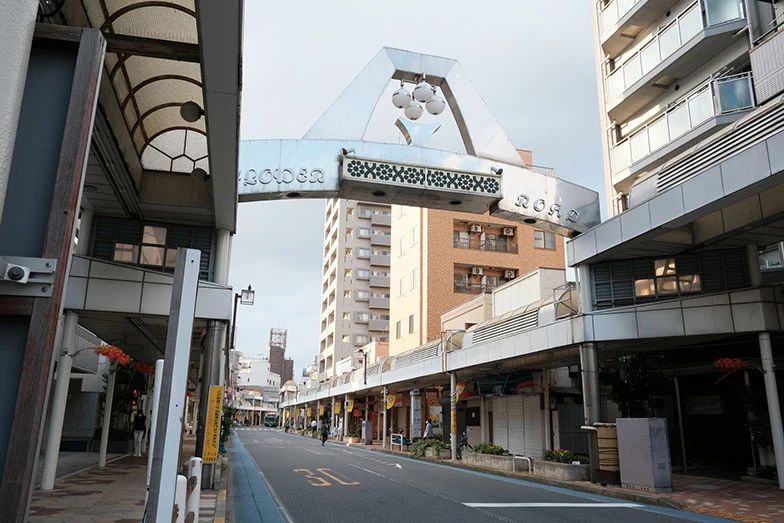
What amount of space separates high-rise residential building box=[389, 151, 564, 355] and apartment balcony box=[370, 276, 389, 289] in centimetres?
3282

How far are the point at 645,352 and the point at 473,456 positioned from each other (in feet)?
29.0

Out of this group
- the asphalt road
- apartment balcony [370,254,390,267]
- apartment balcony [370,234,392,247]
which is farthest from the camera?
apartment balcony [370,234,392,247]

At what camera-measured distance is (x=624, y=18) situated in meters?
25.5

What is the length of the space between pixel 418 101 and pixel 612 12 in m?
13.1

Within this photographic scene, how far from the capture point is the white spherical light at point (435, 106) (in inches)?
749

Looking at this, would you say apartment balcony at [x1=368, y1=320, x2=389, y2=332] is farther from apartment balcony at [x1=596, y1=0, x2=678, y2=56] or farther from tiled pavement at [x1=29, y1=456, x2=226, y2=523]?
tiled pavement at [x1=29, y1=456, x2=226, y2=523]

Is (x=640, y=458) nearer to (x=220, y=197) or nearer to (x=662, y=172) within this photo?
(x=662, y=172)

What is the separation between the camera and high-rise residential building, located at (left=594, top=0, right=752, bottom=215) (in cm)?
1945

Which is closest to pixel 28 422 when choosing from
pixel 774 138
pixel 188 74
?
pixel 188 74

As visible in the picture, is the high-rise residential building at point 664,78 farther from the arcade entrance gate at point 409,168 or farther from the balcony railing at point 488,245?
the balcony railing at point 488,245

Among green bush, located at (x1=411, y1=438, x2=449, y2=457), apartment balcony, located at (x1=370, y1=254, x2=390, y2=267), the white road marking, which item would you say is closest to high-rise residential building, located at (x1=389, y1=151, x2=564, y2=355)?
green bush, located at (x1=411, y1=438, x2=449, y2=457)

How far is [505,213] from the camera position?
19.3m

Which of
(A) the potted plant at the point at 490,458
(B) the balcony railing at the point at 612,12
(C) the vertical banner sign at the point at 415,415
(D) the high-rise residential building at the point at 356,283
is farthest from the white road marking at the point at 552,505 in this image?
(D) the high-rise residential building at the point at 356,283

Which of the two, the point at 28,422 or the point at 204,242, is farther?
the point at 204,242
